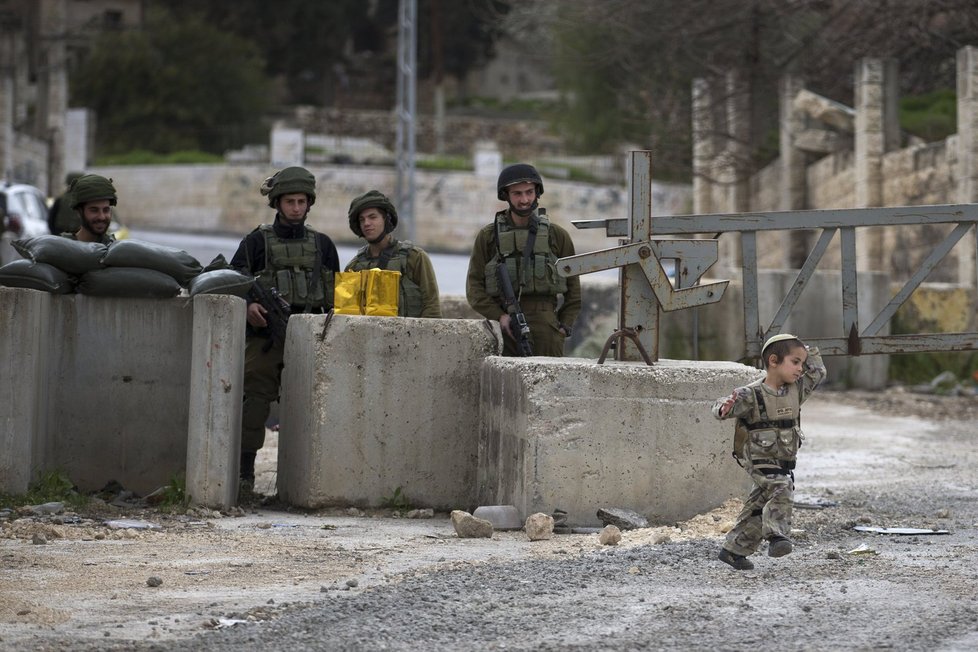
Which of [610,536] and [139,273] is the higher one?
[139,273]

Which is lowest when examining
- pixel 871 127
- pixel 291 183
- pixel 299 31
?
pixel 291 183

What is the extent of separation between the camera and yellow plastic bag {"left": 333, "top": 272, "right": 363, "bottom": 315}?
7.49m

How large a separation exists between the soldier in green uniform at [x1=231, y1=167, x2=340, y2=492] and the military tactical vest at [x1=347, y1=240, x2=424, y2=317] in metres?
0.23

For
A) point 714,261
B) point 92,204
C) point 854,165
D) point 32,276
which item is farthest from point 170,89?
point 714,261

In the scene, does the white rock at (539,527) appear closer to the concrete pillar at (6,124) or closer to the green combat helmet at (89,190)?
the green combat helmet at (89,190)

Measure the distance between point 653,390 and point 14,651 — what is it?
10.9 feet

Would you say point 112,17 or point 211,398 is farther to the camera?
point 112,17

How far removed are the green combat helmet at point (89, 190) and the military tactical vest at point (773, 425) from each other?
4.03 meters

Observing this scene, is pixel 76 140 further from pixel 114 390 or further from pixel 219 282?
pixel 219 282

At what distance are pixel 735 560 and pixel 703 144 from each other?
1955cm

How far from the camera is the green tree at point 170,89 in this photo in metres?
49.6

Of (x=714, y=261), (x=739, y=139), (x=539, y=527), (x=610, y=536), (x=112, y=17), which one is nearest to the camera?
(x=610, y=536)

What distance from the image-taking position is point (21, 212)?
2309 centimetres

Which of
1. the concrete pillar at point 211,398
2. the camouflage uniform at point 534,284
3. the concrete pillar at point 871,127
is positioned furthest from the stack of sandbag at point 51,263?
the concrete pillar at point 871,127
